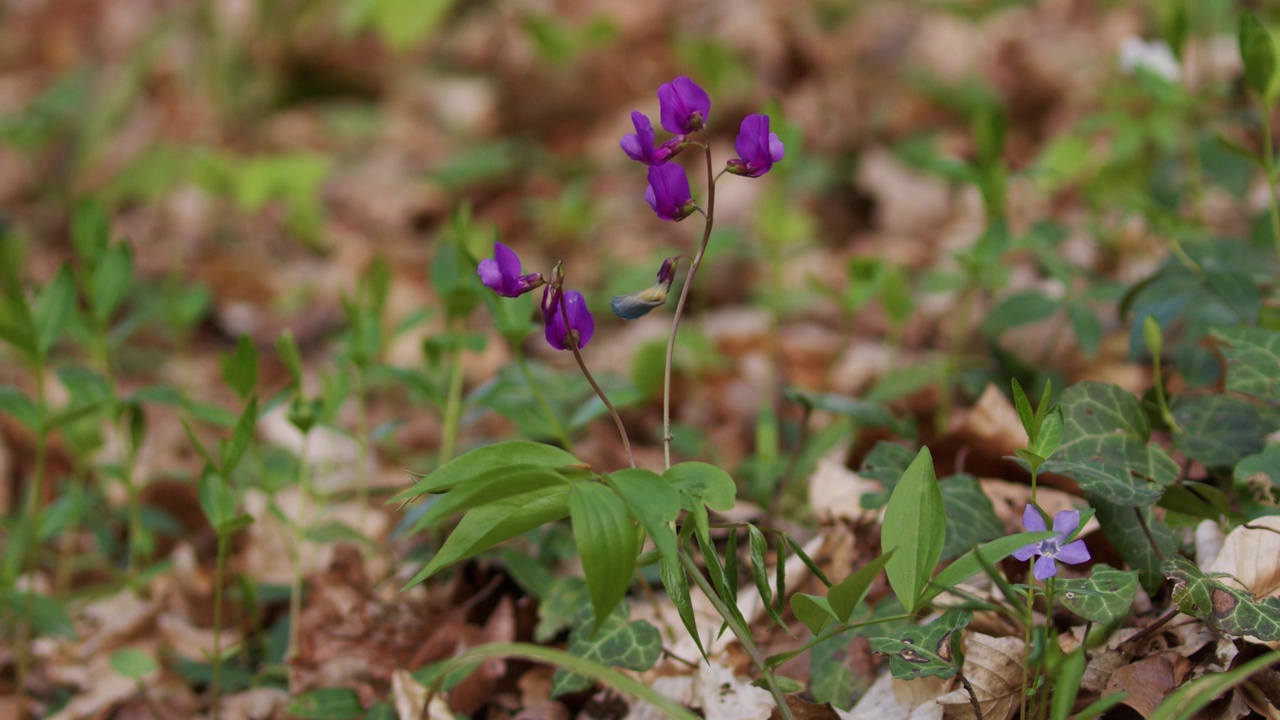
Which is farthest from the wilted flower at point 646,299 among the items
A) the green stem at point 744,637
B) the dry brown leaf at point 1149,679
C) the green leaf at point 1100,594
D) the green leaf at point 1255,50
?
the green leaf at point 1255,50

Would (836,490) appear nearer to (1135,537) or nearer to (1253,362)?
(1135,537)

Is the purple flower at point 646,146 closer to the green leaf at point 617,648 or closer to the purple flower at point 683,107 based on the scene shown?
the purple flower at point 683,107

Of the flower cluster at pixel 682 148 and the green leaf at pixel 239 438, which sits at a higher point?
→ the flower cluster at pixel 682 148

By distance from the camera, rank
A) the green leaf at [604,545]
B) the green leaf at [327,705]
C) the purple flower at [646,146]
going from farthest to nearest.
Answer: the green leaf at [327,705]
the purple flower at [646,146]
the green leaf at [604,545]

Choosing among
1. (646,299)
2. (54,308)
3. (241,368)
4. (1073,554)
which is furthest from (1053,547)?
(54,308)

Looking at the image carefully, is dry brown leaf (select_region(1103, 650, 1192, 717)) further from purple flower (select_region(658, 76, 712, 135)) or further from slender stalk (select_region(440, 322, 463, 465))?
slender stalk (select_region(440, 322, 463, 465))

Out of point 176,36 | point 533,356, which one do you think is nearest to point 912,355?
point 533,356

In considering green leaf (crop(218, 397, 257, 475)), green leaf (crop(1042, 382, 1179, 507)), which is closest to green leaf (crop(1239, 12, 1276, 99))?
green leaf (crop(1042, 382, 1179, 507))
